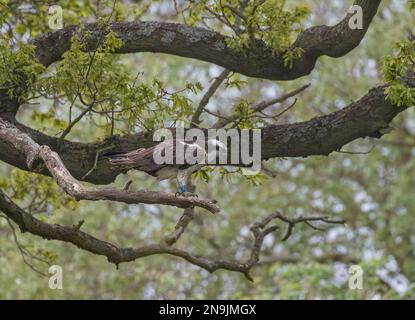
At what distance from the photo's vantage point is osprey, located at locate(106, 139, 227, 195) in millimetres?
5094

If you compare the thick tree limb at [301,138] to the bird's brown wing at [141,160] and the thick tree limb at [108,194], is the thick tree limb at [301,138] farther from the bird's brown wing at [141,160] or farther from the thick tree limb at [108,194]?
the thick tree limb at [108,194]

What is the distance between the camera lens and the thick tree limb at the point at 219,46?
19.5 ft

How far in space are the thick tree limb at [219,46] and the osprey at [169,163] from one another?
92 centimetres

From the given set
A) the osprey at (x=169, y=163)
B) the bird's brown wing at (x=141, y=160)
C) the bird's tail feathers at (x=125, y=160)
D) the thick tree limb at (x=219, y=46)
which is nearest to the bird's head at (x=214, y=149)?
the osprey at (x=169, y=163)

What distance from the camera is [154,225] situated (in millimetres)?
12508

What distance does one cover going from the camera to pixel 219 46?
6.01 metres

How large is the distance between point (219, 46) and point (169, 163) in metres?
1.23

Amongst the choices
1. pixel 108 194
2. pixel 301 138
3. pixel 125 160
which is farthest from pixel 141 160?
pixel 301 138

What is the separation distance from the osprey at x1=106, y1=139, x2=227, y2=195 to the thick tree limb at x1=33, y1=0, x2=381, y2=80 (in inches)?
36.3

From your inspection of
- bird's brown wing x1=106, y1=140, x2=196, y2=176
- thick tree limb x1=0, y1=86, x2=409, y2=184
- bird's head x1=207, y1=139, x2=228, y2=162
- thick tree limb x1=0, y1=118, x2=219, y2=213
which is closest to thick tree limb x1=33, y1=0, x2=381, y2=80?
thick tree limb x1=0, y1=86, x2=409, y2=184

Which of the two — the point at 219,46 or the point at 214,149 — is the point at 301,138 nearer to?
the point at 214,149

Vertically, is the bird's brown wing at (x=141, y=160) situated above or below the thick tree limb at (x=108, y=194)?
above

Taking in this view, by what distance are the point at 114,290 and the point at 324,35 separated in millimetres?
7223
